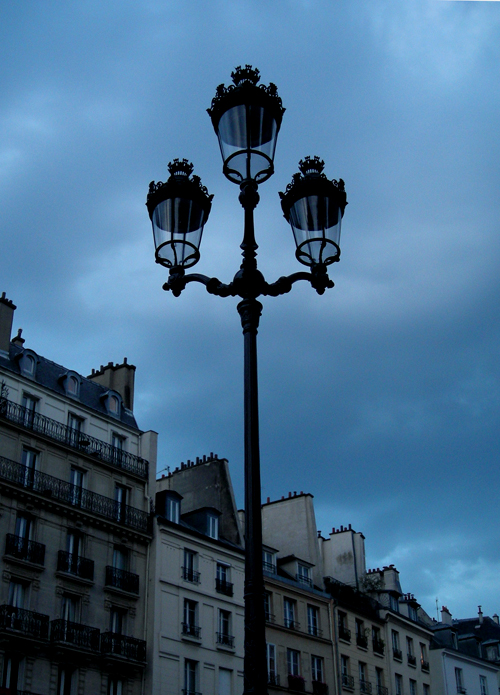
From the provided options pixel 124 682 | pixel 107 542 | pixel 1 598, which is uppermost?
pixel 107 542

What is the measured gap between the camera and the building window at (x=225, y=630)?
34.7 meters

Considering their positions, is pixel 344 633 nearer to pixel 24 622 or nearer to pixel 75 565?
pixel 75 565

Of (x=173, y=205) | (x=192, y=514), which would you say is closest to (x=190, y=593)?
(x=192, y=514)

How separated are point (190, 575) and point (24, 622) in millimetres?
8410

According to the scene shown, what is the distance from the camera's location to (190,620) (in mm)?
33906

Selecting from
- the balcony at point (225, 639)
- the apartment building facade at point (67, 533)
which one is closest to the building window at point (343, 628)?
the balcony at point (225, 639)

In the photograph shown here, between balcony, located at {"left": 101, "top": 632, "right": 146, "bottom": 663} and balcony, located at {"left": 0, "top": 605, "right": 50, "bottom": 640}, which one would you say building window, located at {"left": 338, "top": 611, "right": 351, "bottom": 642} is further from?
balcony, located at {"left": 0, "top": 605, "right": 50, "bottom": 640}

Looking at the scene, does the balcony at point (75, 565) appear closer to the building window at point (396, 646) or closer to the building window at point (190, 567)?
the building window at point (190, 567)

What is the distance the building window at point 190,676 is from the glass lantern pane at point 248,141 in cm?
2705

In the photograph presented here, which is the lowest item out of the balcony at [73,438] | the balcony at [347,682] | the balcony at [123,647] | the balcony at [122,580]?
the balcony at [123,647]

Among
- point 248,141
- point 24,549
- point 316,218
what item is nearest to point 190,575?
point 24,549

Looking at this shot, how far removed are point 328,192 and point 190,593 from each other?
89.1 feet

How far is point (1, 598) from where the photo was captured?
27328 millimetres

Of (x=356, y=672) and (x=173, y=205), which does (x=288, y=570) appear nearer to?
(x=356, y=672)
